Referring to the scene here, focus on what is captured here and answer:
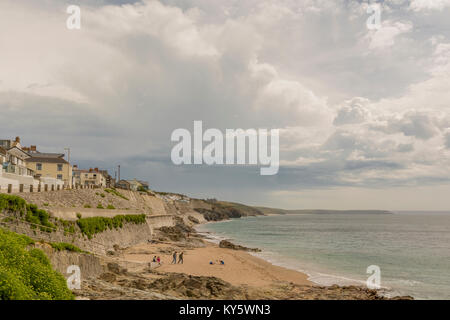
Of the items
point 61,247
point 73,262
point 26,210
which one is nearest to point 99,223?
point 26,210

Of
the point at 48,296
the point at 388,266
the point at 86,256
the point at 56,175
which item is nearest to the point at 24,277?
the point at 48,296

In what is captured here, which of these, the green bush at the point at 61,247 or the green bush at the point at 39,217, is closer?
the green bush at the point at 61,247

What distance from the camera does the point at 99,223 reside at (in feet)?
113

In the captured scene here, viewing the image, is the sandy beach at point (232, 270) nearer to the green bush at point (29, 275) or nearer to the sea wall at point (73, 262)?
the sea wall at point (73, 262)

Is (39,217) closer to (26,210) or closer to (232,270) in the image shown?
(26,210)

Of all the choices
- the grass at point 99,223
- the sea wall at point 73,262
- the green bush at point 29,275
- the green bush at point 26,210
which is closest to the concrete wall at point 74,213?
the grass at point 99,223

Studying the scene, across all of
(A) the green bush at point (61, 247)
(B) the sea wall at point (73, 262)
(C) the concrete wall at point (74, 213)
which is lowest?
(B) the sea wall at point (73, 262)

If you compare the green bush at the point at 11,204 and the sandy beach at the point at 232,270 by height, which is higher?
the green bush at the point at 11,204

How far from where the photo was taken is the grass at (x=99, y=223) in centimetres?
3020

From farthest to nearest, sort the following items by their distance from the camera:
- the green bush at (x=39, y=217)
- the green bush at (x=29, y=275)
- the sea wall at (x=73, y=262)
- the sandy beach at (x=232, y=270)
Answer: the sandy beach at (x=232, y=270), the green bush at (x=39, y=217), the sea wall at (x=73, y=262), the green bush at (x=29, y=275)

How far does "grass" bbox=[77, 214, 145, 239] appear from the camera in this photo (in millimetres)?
30203

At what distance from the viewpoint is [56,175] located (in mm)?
65750

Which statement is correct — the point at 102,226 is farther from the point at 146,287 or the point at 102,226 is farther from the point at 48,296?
the point at 48,296
